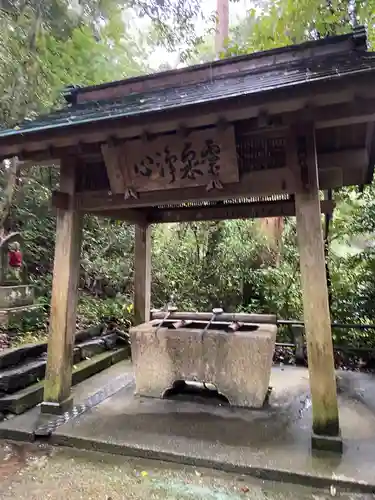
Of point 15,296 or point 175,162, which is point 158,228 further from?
point 175,162

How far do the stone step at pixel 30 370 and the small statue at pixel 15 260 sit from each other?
1.41 metres

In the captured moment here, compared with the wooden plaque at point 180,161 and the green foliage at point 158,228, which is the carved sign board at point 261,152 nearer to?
the wooden plaque at point 180,161

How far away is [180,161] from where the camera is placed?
3.61 meters

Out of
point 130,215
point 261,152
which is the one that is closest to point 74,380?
point 130,215

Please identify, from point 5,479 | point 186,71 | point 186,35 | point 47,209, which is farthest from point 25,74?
point 5,479

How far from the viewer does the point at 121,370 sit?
19.1 feet

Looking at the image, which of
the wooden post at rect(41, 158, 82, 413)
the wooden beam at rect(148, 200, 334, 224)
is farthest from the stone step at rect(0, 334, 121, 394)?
the wooden beam at rect(148, 200, 334, 224)

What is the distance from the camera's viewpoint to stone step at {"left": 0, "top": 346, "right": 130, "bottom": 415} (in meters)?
4.02

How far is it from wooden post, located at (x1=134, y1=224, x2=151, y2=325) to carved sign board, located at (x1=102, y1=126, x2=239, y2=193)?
2258mm

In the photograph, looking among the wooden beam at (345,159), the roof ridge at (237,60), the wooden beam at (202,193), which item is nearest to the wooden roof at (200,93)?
the roof ridge at (237,60)

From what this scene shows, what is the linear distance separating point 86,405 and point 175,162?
9.79ft

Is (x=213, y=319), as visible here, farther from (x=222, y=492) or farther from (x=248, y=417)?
(x=222, y=492)

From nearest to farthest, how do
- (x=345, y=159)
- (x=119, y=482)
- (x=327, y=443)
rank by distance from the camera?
(x=119, y=482) → (x=327, y=443) → (x=345, y=159)

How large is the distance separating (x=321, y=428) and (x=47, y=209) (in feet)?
23.5
